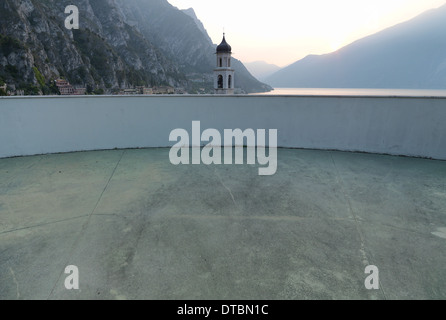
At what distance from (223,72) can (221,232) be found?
107 feet

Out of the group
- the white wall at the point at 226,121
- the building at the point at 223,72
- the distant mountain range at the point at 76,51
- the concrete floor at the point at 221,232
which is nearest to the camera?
the concrete floor at the point at 221,232

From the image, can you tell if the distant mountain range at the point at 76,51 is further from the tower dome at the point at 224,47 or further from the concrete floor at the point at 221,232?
the concrete floor at the point at 221,232

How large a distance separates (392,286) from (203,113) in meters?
5.25

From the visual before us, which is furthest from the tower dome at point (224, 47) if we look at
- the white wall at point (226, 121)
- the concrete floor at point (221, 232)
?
the concrete floor at point (221, 232)

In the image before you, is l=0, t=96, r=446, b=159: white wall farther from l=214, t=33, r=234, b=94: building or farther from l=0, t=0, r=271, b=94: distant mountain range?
l=0, t=0, r=271, b=94: distant mountain range

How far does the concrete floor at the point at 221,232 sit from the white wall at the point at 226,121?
1.13 metres

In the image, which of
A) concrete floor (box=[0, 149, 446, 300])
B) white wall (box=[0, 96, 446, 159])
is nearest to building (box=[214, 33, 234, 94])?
white wall (box=[0, 96, 446, 159])

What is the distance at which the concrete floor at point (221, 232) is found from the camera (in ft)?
6.56

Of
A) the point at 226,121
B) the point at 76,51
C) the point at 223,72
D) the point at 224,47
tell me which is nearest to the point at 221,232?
the point at 226,121

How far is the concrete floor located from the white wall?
3.71ft

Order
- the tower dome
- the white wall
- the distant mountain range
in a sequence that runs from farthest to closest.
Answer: the distant mountain range, the tower dome, the white wall

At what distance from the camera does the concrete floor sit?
6.56 feet

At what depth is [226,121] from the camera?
6293mm

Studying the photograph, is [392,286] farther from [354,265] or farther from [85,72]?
[85,72]
